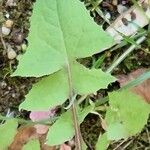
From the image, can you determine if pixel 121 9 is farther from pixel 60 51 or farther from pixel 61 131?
pixel 61 131

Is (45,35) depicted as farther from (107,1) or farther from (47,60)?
(107,1)

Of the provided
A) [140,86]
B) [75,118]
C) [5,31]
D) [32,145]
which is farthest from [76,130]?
[5,31]

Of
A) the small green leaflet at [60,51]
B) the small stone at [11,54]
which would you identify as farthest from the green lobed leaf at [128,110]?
the small stone at [11,54]

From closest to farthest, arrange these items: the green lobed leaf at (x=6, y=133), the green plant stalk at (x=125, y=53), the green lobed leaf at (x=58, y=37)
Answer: the green lobed leaf at (x=58, y=37) < the green lobed leaf at (x=6, y=133) < the green plant stalk at (x=125, y=53)

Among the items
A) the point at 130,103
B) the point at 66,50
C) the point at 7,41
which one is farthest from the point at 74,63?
the point at 7,41

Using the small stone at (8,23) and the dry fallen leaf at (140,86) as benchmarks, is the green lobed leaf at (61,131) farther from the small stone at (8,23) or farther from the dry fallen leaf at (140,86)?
the small stone at (8,23)

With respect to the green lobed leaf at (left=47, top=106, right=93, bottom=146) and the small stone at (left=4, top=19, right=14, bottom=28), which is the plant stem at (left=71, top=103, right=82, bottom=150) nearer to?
the green lobed leaf at (left=47, top=106, right=93, bottom=146)
